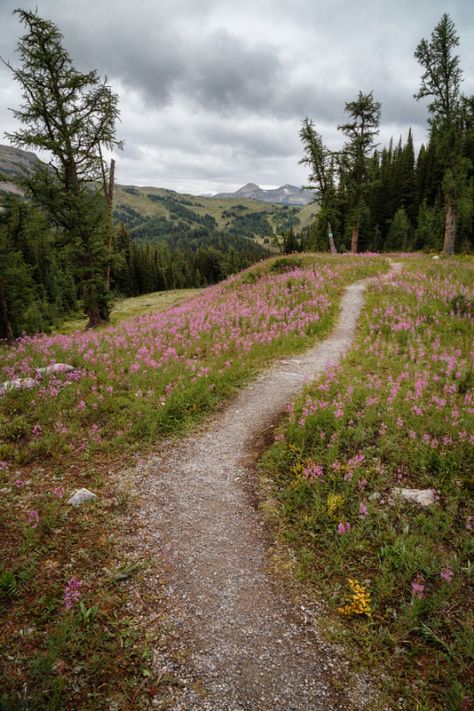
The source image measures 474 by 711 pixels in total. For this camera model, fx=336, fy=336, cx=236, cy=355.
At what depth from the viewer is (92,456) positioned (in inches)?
278

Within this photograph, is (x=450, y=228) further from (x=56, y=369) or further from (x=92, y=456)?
(x=92, y=456)

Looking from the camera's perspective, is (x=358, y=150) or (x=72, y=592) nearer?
(x=72, y=592)

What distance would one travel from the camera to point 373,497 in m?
5.56

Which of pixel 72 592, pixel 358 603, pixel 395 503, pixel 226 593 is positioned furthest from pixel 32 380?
pixel 395 503

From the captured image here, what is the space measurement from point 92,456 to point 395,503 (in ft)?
19.2

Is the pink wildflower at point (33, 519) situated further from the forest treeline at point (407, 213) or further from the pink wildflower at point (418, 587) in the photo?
the forest treeline at point (407, 213)

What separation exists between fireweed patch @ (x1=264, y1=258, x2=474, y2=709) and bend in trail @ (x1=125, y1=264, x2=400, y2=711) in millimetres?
546

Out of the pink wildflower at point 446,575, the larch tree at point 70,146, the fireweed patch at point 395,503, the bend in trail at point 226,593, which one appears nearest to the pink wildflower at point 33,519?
the bend in trail at point 226,593

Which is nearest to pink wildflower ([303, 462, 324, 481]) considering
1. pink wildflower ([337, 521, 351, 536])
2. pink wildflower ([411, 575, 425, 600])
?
pink wildflower ([337, 521, 351, 536])

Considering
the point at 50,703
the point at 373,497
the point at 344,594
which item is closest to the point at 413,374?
the point at 373,497

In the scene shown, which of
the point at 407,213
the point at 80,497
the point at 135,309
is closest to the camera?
the point at 80,497

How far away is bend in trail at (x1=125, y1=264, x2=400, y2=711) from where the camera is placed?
131 inches

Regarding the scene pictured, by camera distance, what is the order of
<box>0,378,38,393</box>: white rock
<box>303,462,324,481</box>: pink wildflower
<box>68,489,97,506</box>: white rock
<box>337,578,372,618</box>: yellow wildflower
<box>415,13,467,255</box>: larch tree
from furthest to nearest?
<box>415,13,467,255</box>: larch tree
<box>0,378,38,393</box>: white rock
<box>303,462,324,481</box>: pink wildflower
<box>68,489,97,506</box>: white rock
<box>337,578,372,618</box>: yellow wildflower

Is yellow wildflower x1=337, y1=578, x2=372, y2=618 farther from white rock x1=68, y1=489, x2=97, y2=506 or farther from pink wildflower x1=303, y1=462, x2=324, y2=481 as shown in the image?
white rock x1=68, y1=489, x2=97, y2=506
